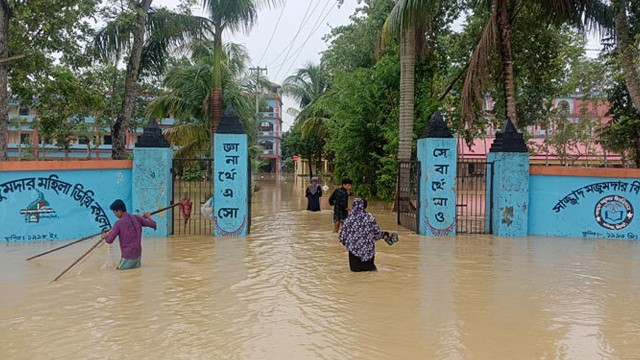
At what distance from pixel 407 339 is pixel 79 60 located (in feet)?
46.0

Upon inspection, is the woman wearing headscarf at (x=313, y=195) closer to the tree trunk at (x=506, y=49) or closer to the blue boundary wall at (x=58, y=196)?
the tree trunk at (x=506, y=49)

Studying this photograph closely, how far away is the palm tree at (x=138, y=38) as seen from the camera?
16.6m

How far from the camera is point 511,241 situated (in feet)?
41.5

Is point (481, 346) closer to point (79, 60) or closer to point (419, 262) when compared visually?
point (419, 262)

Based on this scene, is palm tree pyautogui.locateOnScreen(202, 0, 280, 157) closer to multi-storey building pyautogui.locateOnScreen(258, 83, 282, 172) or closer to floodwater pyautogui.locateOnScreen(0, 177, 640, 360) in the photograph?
floodwater pyautogui.locateOnScreen(0, 177, 640, 360)

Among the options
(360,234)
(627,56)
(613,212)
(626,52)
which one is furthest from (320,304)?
(627,56)

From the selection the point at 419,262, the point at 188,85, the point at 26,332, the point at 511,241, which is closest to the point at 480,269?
the point at 419,262

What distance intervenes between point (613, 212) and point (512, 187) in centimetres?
256

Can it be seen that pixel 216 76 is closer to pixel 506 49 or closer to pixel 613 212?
pixel 506 49

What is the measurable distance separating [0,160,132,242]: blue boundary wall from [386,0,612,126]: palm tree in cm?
853

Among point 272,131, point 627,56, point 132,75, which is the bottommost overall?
point 132,75

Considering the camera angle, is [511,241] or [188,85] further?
[188,85]

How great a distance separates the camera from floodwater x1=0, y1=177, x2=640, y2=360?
5.38m

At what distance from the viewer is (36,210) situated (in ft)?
38.5
